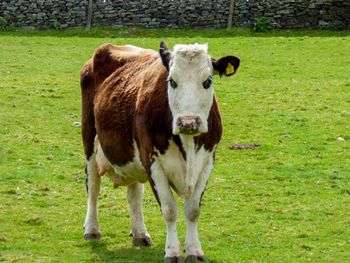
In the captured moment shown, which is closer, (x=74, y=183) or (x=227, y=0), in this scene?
(x=74, y=183)

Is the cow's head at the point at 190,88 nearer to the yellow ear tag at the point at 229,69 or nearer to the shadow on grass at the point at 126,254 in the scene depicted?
the yellow ear tag at the point at 229,69

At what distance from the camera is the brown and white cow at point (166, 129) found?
384 inches

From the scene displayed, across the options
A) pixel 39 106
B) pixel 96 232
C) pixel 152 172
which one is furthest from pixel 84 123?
pixel 39 106

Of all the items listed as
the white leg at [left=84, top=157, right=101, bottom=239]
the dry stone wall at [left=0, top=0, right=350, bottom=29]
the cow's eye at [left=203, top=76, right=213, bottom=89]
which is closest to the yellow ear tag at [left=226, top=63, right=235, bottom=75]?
the cow's eye at [left=203, top=76, right=213, bottom=89]

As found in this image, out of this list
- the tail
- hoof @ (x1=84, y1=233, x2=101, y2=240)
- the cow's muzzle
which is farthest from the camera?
the tail

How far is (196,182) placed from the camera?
33.4 feet

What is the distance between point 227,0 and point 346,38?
20.8 feet

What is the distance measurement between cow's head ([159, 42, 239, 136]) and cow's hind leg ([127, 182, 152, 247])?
228 centimetres

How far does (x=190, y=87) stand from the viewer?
9.67 meters

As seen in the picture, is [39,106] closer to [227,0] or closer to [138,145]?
[138,145]

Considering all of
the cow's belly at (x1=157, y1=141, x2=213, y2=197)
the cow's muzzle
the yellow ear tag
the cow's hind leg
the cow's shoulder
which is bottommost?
the cow's hind leg

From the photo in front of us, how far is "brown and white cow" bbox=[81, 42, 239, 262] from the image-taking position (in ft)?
32.0

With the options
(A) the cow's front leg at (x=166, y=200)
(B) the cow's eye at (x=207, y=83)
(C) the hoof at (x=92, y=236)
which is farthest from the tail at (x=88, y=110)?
(B) the cow's eye at (x=207, y=83)

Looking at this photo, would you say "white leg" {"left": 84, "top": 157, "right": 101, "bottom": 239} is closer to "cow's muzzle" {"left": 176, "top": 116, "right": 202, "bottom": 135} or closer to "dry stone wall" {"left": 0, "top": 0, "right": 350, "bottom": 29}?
"cow's muzzle" {"left": 176, "top": 116, "right": 202, "bottom": 135}
